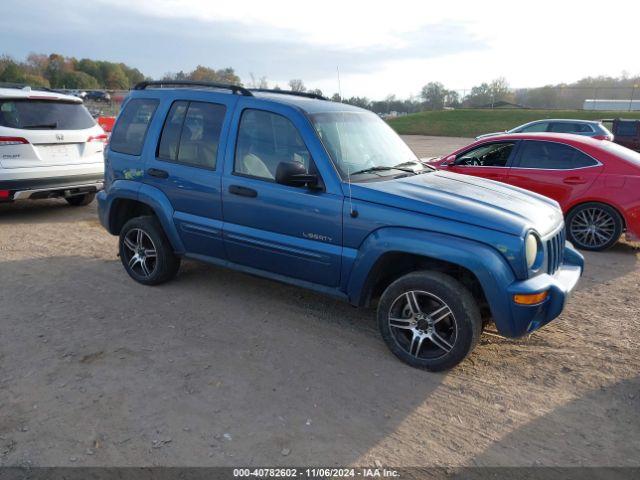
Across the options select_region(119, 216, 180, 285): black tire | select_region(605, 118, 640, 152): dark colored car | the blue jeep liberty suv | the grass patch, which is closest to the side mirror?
the blue jeep liberty suv

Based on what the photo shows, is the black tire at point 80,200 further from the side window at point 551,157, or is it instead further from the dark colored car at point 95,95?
the dark colored car at point 95,95

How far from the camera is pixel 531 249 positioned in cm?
360

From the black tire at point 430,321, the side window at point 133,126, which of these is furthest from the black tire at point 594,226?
the side window at point 133,126

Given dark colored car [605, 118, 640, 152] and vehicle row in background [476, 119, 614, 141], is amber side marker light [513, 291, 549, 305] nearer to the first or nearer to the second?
vehicle row in background [476, 119, 614, 141]

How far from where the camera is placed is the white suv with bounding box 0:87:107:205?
7410 millimetres

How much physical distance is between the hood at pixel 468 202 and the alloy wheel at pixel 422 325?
64 cm

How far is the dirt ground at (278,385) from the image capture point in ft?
9.80

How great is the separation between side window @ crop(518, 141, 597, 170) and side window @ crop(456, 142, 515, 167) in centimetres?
24

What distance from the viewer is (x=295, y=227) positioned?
4.27 m

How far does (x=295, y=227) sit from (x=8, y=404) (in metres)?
2.35

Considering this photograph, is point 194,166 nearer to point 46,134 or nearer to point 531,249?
point 531,249

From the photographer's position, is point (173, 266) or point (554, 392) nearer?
point (554, 392)

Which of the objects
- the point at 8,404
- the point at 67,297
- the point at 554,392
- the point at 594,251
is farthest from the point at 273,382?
the point at 594,251

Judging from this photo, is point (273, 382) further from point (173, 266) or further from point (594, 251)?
point (594, 251)
